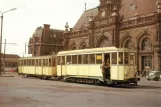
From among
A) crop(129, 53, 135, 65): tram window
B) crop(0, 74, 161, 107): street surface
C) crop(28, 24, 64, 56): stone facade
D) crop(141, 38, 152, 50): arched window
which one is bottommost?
crop(0, 74, 161, 107): street surface

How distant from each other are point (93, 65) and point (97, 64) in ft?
1.85

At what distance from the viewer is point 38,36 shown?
83.8 m

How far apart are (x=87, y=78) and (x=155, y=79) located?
14591mm

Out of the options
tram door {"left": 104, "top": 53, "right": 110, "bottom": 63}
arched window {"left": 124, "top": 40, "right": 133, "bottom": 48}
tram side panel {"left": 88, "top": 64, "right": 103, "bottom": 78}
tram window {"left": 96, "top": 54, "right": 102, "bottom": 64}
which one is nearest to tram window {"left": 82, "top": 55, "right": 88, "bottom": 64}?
tram side panel {"left": 88, "top": 64, "right": 103, "bottom": 78}

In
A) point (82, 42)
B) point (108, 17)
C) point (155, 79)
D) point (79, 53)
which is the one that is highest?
point (108, 17)

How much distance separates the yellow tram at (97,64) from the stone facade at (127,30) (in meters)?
19.5

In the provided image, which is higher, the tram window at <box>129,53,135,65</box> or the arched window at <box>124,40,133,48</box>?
the arched window at <box>124,40,133,48</box>

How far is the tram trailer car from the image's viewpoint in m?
21.9

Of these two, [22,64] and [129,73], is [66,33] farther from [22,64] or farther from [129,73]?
[129,73]

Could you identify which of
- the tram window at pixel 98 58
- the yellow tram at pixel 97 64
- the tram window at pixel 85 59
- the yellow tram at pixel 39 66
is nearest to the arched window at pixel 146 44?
the yellow tram at pixel 39 66

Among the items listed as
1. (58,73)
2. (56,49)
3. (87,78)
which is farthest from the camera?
(56,49)

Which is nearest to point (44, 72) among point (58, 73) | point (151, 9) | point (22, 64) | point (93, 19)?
point (58, 73)

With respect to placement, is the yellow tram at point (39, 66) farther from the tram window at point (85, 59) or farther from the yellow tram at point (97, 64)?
the tram window at point (85, 59)

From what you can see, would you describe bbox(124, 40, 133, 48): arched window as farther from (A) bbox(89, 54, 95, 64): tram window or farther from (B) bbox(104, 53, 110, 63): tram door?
(B) bbox(104, 53, 110, 63): tram door
